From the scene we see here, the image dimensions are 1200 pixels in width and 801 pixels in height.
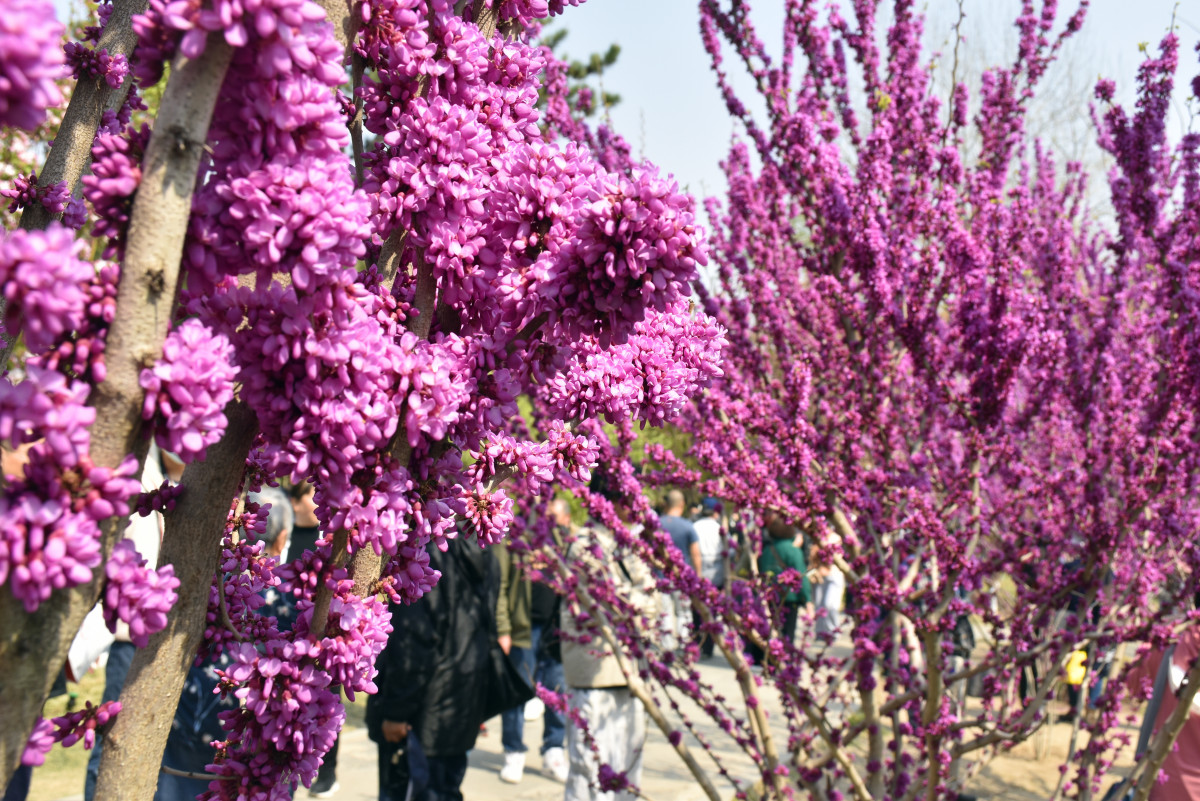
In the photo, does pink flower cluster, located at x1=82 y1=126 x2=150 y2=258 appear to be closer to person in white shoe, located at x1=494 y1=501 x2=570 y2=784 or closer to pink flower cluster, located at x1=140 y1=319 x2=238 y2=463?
pink flower cluster, located at x1=140 y1=319 x2=238 y2=463

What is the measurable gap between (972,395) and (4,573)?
3.84 m

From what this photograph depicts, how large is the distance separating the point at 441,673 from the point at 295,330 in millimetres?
3953

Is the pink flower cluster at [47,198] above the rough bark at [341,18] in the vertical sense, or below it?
below

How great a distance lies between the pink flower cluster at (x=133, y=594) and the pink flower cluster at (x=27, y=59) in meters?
0.50

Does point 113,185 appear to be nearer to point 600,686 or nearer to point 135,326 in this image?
point 135,326

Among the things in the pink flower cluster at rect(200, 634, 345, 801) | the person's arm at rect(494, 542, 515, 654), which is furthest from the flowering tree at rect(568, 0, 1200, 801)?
the pink flower cluster at rect(200, 634, 345, 801)

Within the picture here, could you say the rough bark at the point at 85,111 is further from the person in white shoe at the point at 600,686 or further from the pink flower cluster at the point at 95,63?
the person in white shoe at the point at 600,686

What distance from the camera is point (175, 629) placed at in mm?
1234

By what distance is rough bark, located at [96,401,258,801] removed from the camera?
1.21 meters

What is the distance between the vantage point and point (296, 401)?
1123 mm

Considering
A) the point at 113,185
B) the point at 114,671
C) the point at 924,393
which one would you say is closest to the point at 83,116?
the point at 113,185

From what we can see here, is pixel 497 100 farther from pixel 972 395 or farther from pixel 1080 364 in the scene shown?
pixel 1080 364

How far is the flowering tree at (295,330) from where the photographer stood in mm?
958

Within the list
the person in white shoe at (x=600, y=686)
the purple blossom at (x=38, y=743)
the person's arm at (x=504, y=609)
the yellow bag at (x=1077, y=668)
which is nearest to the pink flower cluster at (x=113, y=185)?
the purple blossom at (x=38, y=743)
